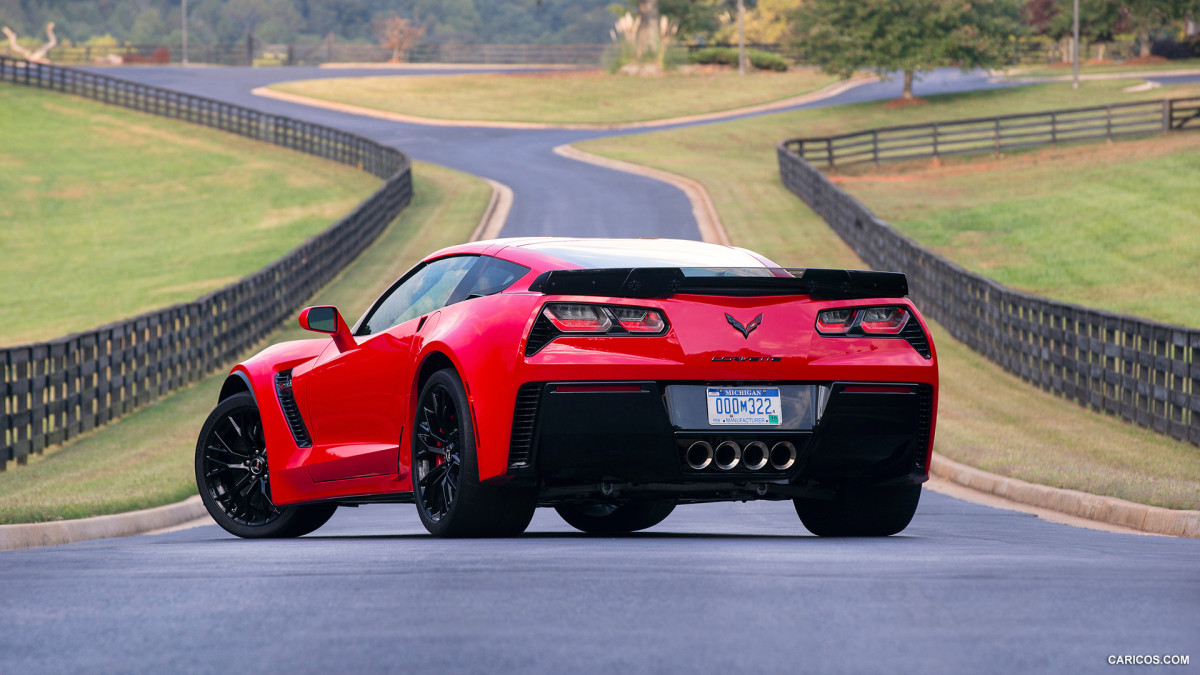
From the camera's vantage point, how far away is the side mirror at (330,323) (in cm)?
805

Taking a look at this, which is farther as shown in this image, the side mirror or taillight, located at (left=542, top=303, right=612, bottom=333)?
the side mirror

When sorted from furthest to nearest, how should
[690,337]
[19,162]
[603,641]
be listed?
[19,162] < [690,337] < [603,641]

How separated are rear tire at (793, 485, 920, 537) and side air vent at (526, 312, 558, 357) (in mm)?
2028

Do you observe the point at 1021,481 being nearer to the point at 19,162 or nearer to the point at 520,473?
the point at 520,473

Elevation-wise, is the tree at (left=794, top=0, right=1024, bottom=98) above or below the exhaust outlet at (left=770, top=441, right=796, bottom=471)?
above

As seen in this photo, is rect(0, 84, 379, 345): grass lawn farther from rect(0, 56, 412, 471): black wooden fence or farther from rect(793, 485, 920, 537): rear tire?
rect(793, 485, 920, 537): rear tire

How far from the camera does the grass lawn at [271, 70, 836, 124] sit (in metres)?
77.9

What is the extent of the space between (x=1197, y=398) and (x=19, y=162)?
53.8m

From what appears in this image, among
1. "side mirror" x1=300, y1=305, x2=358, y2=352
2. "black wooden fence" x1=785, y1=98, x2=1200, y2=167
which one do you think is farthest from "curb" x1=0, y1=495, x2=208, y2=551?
"black wooden fence" x1=785, y1=98, x2=1200, y2=167

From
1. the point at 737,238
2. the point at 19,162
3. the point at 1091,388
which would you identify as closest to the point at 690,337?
the point at 1091,388

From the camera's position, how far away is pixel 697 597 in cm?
504

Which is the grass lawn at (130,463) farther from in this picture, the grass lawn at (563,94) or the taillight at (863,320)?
the grass lawn at (563,94)

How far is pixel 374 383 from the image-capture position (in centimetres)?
780

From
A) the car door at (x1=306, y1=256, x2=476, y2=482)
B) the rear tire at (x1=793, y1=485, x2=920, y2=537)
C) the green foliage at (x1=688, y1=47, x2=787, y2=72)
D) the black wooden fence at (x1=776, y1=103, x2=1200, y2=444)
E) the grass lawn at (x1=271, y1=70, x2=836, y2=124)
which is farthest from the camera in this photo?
the green foliage at (x1=688, y1=47, x2=787, y2=72)
